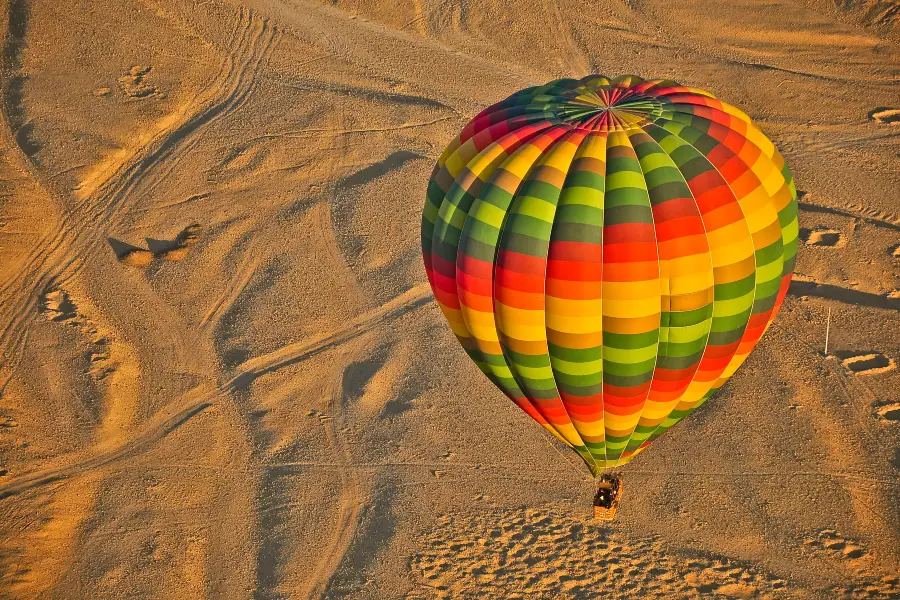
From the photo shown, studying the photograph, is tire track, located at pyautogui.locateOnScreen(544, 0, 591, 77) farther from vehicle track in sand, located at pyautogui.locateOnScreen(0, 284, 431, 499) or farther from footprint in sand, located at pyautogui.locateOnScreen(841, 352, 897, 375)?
footprint in sand, located at pyautogui.locateOnScreen(841, 352, 897, 375)

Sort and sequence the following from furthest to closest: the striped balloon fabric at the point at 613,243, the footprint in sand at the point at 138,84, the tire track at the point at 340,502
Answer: the footprint in sand at the point at 138,84 → the tire track at the point at 340,502 → the striped balloon fabric at the point at 613,243

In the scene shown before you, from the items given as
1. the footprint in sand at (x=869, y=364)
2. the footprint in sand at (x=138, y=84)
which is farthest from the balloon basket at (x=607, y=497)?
the footprint in sand at (x=138, y=84)

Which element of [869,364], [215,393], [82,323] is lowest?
[215,393]

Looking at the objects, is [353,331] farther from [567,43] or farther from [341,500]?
[567,43]

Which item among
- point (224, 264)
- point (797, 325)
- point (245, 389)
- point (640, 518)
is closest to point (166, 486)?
point (245, 389)

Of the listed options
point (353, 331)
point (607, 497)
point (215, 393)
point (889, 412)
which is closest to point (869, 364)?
point (889, 412)

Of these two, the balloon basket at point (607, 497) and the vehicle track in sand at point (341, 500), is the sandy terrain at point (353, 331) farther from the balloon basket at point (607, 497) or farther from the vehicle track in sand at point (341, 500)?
the balloon basket at point (607, 497)
